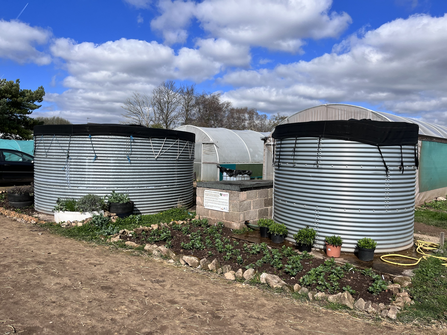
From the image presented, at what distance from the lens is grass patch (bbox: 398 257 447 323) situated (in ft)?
15.1

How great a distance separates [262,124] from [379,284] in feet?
177

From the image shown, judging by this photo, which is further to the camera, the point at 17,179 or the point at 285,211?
the point at 17,179

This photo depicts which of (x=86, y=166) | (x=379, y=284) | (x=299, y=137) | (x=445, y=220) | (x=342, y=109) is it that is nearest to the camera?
(x=379, y=284)

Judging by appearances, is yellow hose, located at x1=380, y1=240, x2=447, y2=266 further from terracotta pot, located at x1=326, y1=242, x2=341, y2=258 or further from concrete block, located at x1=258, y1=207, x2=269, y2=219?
concrete block, located at x1=258, y1=207, x2=269, y2=219

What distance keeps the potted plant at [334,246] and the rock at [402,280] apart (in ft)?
4.36

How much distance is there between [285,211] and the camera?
27.6 ft

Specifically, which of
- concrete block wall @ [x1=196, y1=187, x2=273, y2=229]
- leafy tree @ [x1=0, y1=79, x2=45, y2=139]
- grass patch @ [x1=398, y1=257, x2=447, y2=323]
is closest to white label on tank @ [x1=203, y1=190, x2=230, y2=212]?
concrete block wall @ [x1=196, y1=187, x2=273, y2=229]

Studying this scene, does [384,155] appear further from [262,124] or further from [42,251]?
[262,124]

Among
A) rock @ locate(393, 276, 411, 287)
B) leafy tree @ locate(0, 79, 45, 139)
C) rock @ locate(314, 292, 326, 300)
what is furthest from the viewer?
leafy tree @ locate(0, 79, 45, 139)

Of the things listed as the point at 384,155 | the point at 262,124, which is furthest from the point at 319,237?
the point at 262,124

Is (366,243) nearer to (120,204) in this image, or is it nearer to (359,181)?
(359,181)

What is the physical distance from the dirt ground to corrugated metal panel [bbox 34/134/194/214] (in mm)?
3881

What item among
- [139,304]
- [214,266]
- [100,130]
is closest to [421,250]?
[214,266]

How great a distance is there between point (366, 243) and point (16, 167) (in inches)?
670
